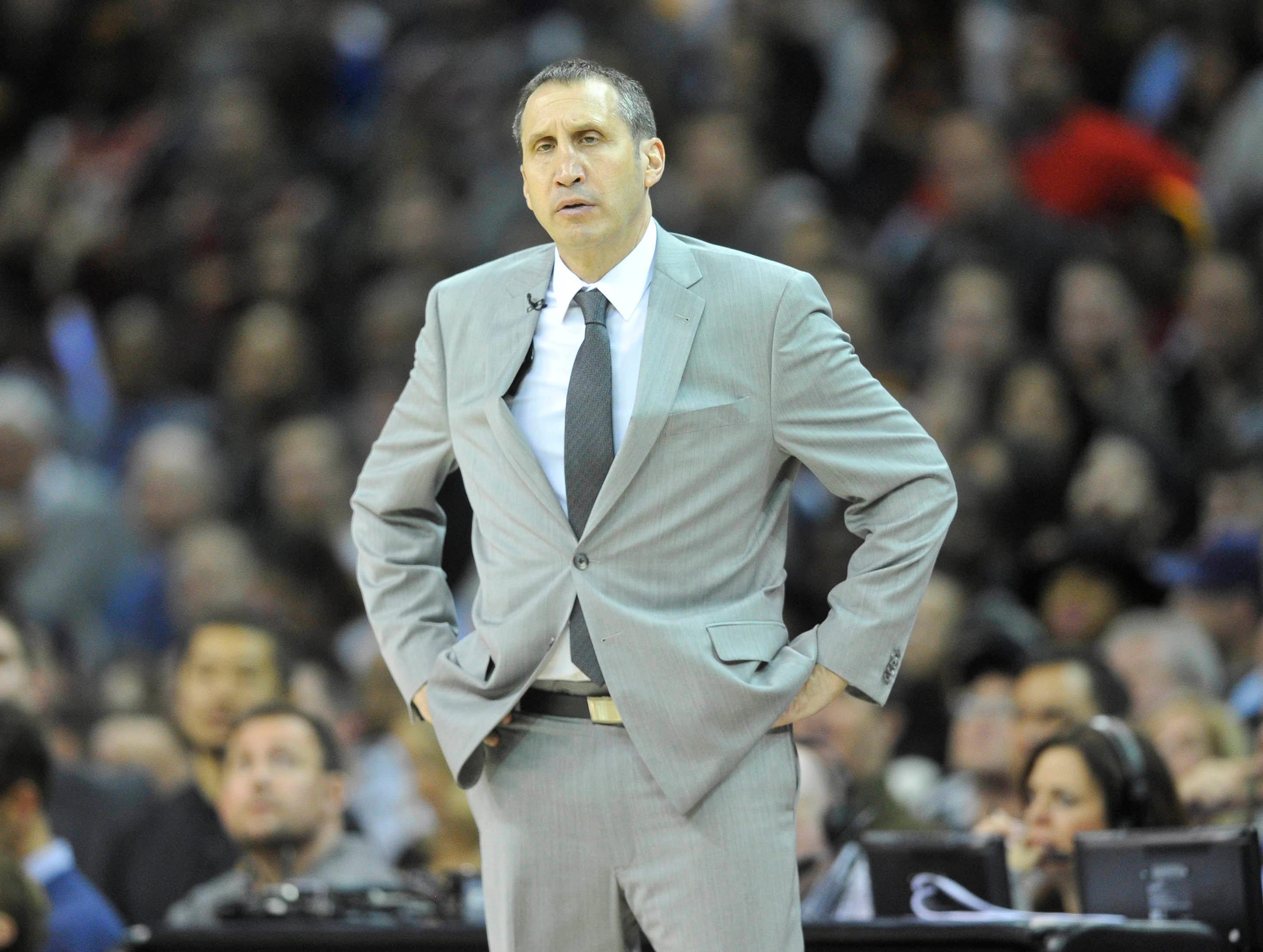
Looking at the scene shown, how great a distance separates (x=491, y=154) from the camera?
10.5m

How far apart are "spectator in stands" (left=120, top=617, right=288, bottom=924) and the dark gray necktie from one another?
10.2ft

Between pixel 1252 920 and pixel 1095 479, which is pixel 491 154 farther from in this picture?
pixel 1252 920

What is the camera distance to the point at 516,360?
3.01 meters

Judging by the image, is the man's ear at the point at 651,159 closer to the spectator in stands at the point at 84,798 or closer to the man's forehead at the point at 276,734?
the man's forehead at the point at 276,734

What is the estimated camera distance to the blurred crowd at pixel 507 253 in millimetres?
6125

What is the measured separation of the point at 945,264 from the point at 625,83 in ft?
18.7

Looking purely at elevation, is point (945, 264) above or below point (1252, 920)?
above

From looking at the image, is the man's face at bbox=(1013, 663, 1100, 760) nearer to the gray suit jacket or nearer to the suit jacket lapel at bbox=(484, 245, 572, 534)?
the gray suit jacket

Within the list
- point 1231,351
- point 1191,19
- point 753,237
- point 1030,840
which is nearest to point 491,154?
point 753,237

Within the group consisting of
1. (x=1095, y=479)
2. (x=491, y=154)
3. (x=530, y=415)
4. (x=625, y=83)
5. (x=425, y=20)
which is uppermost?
(x=425, y=20)

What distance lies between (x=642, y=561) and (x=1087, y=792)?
81.9 inches

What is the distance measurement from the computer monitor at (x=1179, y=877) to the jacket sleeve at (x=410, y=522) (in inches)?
67.5

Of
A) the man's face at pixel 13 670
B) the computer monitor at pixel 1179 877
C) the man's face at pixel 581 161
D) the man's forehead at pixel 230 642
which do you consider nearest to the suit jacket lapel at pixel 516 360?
the man's face at pixel 581 161

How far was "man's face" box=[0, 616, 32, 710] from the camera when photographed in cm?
579
